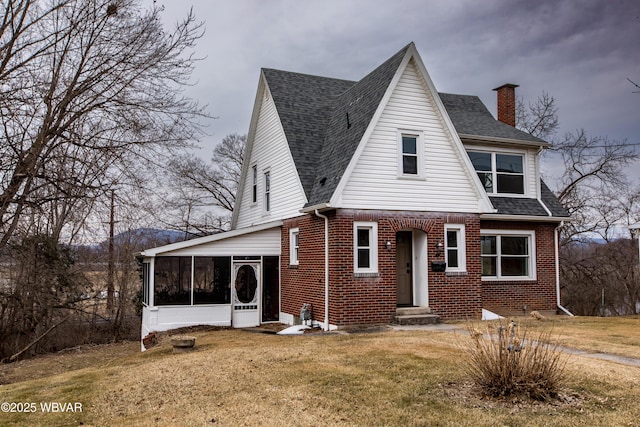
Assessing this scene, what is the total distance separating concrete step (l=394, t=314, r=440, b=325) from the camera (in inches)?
564

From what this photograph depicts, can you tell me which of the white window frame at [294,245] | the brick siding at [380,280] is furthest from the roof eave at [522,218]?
the white window frame at [294,245]

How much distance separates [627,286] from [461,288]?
19585mm

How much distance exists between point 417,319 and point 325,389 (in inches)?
291

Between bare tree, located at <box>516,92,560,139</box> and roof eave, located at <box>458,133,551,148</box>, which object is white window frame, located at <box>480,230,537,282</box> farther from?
bare tree, located at <box>516,92,560,139</box>

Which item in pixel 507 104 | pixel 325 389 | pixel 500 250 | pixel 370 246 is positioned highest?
pixel 507 104

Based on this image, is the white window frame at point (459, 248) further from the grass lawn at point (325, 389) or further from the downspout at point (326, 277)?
the grass lawn at point (325, 389)

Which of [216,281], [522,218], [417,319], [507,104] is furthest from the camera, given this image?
[507,104]

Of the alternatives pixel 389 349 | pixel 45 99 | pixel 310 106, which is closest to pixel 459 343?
pixel 389 349

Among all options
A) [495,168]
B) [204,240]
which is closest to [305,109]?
[204,240]

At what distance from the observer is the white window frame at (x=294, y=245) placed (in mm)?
17016

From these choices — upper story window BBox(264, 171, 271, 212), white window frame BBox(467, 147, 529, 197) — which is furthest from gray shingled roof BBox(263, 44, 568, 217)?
upper story window BBox(264, 171, 271, 212)

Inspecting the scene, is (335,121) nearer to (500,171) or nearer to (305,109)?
(305,109)

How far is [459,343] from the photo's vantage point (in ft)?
35.1

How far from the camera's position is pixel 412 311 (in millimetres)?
14789
